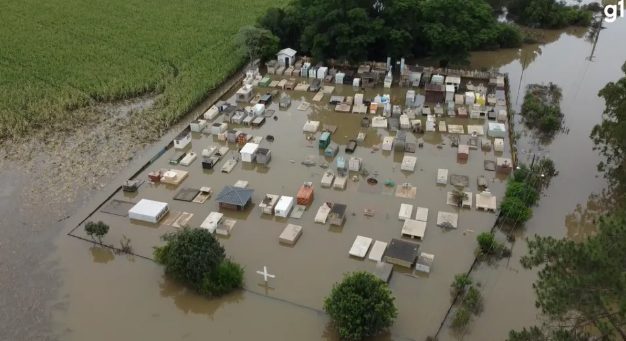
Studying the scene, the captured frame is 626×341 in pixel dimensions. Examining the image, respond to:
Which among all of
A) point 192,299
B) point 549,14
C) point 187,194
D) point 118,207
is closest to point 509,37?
point 549,14

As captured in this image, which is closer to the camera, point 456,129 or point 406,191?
point 406,191

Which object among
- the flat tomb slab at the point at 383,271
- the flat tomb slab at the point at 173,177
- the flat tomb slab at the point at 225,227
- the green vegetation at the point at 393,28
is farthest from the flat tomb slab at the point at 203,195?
the green vegetation at the point at 393,28

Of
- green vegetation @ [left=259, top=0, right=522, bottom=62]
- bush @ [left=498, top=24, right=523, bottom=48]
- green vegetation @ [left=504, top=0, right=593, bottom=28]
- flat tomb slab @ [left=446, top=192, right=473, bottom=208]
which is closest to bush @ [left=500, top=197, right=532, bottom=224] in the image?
flat tomb slab @ [left=446, top=192, right=473, bottom=208]

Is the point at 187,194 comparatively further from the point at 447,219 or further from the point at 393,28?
the point at 393,28

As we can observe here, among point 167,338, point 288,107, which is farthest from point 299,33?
point 167,338

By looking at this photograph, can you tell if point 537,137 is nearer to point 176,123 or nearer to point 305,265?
point 305,265

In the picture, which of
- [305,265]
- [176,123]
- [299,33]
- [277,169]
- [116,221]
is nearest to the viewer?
[305,265]

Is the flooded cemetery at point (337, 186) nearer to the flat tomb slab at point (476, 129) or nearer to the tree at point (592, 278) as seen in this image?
the flat tomb slab at point (476, 129)
